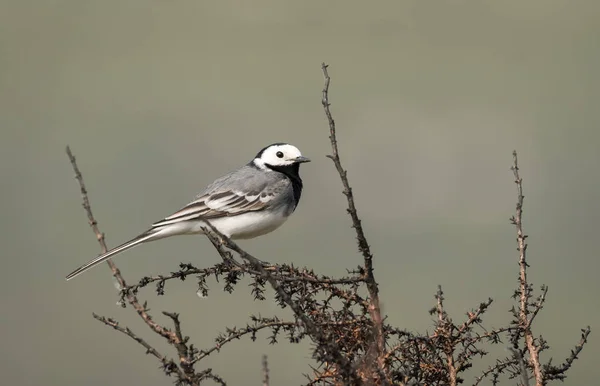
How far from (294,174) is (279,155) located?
257mm

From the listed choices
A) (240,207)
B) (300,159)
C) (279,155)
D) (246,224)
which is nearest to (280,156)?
(279,155)

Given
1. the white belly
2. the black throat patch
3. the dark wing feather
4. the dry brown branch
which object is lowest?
the dry brown branch

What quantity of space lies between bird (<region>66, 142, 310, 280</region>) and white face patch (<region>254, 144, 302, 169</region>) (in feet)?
0.14

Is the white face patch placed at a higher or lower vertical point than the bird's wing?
higher

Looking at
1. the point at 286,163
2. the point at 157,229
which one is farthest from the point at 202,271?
the point at 286,163

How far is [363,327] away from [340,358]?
2.22ft

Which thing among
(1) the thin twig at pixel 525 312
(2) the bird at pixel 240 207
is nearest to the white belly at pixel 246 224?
(2) the bird at pixel 240 207

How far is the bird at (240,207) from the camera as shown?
7207 mm

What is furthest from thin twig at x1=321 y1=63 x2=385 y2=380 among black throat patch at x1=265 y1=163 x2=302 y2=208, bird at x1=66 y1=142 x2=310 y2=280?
black throat patch at x1=265 y1=163 x2=302 y2=208

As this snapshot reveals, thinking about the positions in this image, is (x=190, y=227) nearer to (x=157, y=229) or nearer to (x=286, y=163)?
(x=157, y=229)

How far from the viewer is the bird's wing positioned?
7470mm

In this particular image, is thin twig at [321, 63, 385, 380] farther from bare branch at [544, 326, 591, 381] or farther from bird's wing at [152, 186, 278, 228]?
bird's wing at [152, 186, 278, 228]

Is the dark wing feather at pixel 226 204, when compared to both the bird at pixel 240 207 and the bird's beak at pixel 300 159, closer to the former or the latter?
Answer: the bird at pixel 240 207

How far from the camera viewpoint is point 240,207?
7688 mm
